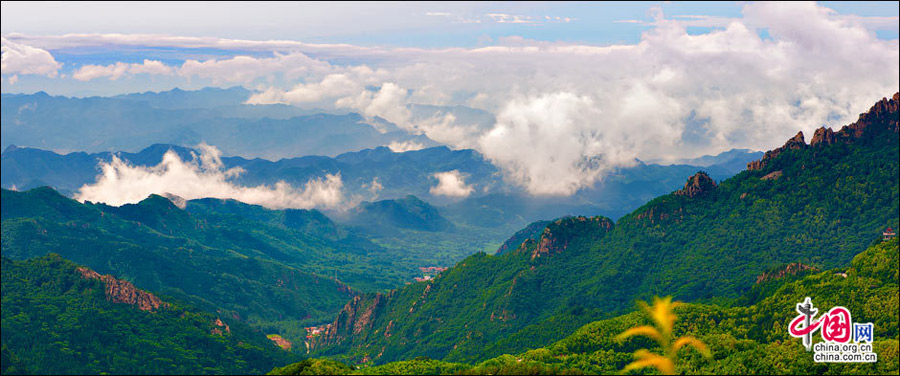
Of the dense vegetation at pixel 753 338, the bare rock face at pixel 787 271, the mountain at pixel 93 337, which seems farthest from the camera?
the bare rock face at pixel 787 271

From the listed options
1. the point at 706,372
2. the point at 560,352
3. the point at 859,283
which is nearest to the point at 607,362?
the point at 560,352

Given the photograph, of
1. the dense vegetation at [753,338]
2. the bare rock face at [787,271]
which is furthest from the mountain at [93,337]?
the bare rock face at [787,271]

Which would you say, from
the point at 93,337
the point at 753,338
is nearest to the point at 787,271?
the point at 753,338

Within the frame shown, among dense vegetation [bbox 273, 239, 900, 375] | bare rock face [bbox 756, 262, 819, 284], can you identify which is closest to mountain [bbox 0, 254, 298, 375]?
dense vegetation [bbox 273, 239, 900, 375]

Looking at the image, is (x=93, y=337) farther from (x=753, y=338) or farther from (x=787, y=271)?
(x=787, y=271)

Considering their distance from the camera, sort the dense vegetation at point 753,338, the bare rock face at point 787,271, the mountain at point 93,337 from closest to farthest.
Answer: the dense vegetation at point 753,338 → the mountain at point 93,337 → the bare rock face at point 787,271

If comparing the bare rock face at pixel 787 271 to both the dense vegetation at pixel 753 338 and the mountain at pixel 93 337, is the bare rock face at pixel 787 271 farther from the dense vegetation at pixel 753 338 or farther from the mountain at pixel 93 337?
the mountain at pixel 93 337

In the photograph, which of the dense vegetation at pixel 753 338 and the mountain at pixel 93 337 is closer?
the dense vegetation at pixel 753 338

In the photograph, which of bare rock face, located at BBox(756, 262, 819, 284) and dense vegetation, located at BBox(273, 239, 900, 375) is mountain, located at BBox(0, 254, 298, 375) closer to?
dense vegetation, located at BBox(273, 239, 900, 375)

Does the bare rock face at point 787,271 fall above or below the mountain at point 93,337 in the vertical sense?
above
